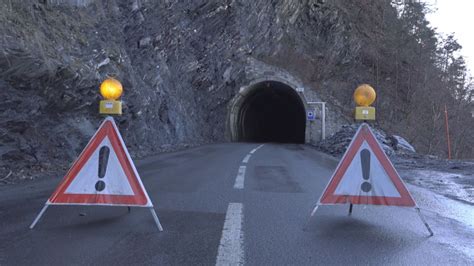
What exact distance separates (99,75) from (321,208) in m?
9.93

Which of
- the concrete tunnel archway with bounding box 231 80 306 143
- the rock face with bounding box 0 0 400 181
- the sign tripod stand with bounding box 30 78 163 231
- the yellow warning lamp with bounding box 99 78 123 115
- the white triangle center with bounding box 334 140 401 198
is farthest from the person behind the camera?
the concrete tunnel archway with bounding box 231 80 306 143

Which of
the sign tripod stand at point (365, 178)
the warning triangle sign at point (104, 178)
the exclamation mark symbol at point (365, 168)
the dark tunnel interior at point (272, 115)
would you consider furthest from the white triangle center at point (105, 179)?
the dark tunnel interior at point (272, 115)

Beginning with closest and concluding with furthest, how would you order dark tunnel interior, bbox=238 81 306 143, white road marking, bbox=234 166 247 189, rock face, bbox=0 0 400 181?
white road marking, bbox=234 166 247 189
rock face, bbox=0 0 400 181
dark tunnel interior, bbox=238 81 306 143

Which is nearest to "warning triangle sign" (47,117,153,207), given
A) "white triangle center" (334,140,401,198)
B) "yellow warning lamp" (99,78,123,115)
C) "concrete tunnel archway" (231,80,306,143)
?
"yellow warning lamp" (99,78,123,115)

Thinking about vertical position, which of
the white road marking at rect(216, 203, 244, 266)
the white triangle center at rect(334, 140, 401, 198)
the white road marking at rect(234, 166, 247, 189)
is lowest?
the white road marking at rect(234, 166, 247, 189)

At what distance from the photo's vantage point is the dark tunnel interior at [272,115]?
1383 inches

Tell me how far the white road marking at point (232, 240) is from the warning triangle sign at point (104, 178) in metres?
0.94

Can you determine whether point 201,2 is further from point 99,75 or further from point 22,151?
point 22,151

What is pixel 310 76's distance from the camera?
32.0 m

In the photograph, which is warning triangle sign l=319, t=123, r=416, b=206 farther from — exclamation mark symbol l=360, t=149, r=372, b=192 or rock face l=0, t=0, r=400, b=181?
Result: rock face l=0, t=0, r=400, b=181

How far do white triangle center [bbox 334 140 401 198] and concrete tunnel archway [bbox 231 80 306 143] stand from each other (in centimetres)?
2609

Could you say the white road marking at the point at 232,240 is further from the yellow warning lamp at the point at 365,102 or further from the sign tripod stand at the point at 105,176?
the yellow warning lamp at the point at 365,102

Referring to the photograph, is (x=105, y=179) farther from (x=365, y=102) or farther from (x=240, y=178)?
(x=240, y=178)

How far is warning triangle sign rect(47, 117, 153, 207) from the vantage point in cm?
485
